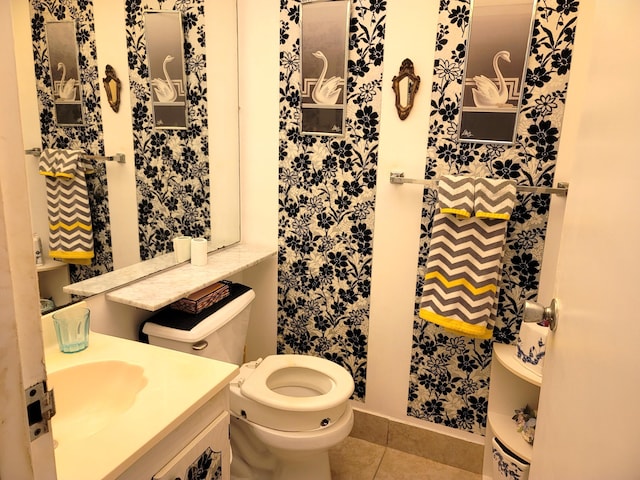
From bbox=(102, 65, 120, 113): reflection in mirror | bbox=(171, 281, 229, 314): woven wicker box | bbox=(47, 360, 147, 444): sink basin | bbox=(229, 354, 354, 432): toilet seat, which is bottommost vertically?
bbox=(229, 354, 354, 432): toilet seat

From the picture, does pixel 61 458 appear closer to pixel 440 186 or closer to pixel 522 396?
pixel 440 186

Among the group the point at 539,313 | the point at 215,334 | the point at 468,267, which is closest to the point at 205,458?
the point at 215,334

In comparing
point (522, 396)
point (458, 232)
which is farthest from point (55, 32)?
point (522, 396)

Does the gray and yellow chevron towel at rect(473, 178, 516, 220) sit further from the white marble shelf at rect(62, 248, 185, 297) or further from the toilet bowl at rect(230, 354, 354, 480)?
the white marble shelf at rect(62, 248, 185, 297)

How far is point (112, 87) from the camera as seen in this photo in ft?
4.98

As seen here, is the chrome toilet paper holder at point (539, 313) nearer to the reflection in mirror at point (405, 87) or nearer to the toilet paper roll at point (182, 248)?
the reflection in mirror at point (405, 87)

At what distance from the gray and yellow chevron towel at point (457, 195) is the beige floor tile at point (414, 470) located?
118cm

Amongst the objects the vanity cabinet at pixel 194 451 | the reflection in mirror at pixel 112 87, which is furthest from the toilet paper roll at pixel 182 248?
the vanity cabinet at pixel 194 451

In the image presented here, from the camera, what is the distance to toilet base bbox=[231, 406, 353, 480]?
1.66m

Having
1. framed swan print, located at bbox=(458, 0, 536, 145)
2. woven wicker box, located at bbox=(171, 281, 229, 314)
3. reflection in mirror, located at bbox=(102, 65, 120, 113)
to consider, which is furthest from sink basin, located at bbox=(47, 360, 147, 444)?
framed swan print, located at bbox=(458, 0, 536, 145)

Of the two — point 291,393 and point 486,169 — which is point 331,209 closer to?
point 486,169

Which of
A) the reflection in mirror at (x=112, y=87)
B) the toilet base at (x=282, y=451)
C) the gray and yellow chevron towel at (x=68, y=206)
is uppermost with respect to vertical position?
the reflection in mirror at (x=112, y=87)

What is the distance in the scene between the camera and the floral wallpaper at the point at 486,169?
5.42 feet

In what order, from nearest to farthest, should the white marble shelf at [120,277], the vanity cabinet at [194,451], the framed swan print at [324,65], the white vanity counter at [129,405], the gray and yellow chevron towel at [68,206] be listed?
the white vanity counter at [129,405] < the vanity cabinet at [194,451] < the gray and yellow chevron towel at [68,206] < the white marble shelf at [120,277] < the framed swan print at [324,65]
